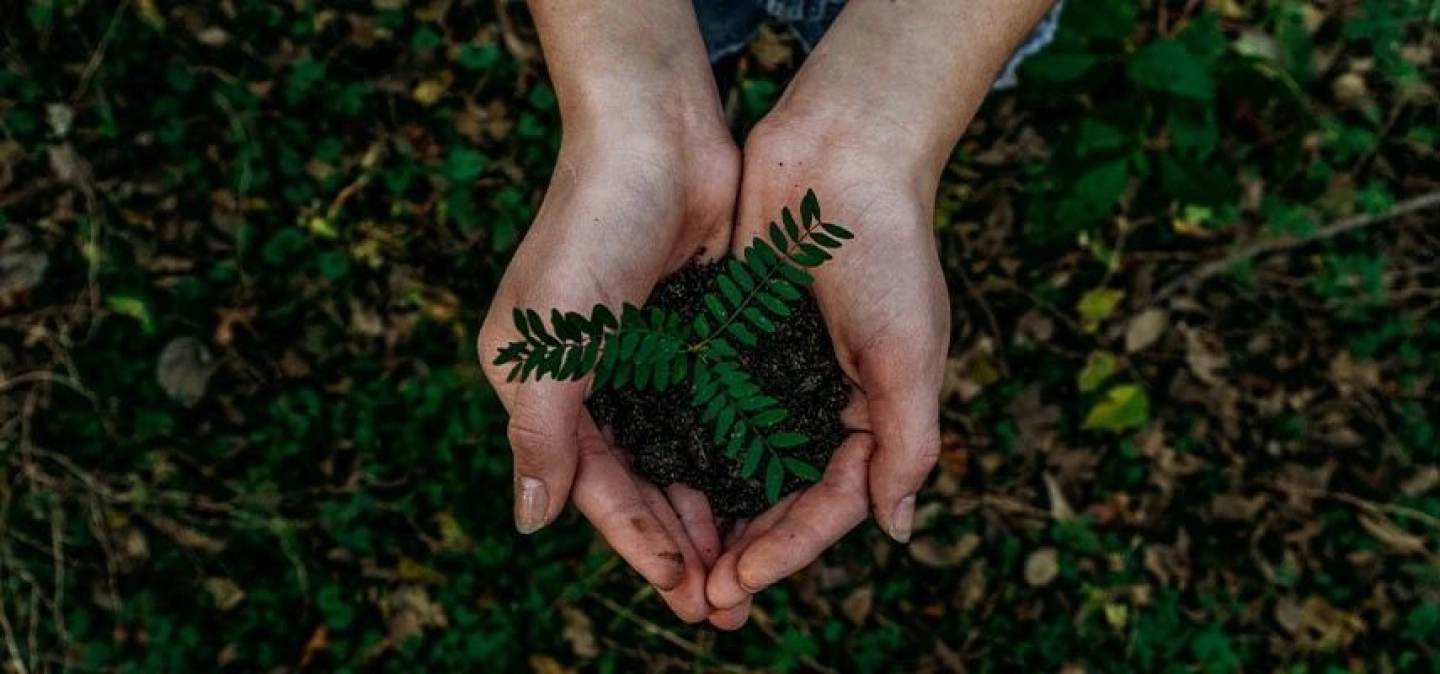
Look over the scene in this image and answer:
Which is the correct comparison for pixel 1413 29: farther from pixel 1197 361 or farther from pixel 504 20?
pixel 504 20

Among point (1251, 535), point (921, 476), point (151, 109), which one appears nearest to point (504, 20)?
point (151, 109)

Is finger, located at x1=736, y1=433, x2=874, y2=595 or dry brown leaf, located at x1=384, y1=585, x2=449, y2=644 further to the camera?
dry brown leaf, located at x1=384, y1=585, x2=449, y2=644

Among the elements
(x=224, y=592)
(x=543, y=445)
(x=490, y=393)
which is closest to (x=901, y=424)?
(x=543, y=445)

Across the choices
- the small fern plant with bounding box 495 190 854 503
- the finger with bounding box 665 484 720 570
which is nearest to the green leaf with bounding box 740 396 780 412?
the small fern plant with bounding box 495 190 854 503

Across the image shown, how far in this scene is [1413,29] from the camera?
14.4ft

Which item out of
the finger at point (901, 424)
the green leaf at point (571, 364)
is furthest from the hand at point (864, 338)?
the green leaf at point (571, 364)

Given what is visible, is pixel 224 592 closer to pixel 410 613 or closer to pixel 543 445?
pixel 410 613

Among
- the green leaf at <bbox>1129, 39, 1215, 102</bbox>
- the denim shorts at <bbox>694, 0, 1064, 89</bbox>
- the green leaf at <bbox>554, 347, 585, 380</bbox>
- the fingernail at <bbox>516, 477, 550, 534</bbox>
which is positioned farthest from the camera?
the green leaf at <bbox>1129, 39, 1215, 102</bbox>

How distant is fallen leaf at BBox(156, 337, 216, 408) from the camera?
4.12 meters

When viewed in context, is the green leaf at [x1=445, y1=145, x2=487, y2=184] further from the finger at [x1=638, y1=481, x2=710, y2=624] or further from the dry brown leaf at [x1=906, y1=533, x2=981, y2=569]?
the dry brown leaf at [x1=906, y1=533, x2=981, y2=569]

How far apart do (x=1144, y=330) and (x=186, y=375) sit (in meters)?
3.33

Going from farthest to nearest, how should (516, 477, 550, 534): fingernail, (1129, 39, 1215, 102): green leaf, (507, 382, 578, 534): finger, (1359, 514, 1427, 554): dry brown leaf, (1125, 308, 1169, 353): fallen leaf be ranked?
(1125, 308, 1169, 353): fallen leaf < (1359, 514, 1427, 554): dry brown leaf < (1129, 39, 1215, 102): green leaf < (516, 477, 550, 534): fingernail < (507, 382, 578, 534): finger

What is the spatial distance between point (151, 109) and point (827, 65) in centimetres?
265

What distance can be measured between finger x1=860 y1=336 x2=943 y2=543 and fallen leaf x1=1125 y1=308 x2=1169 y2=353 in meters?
1.64
